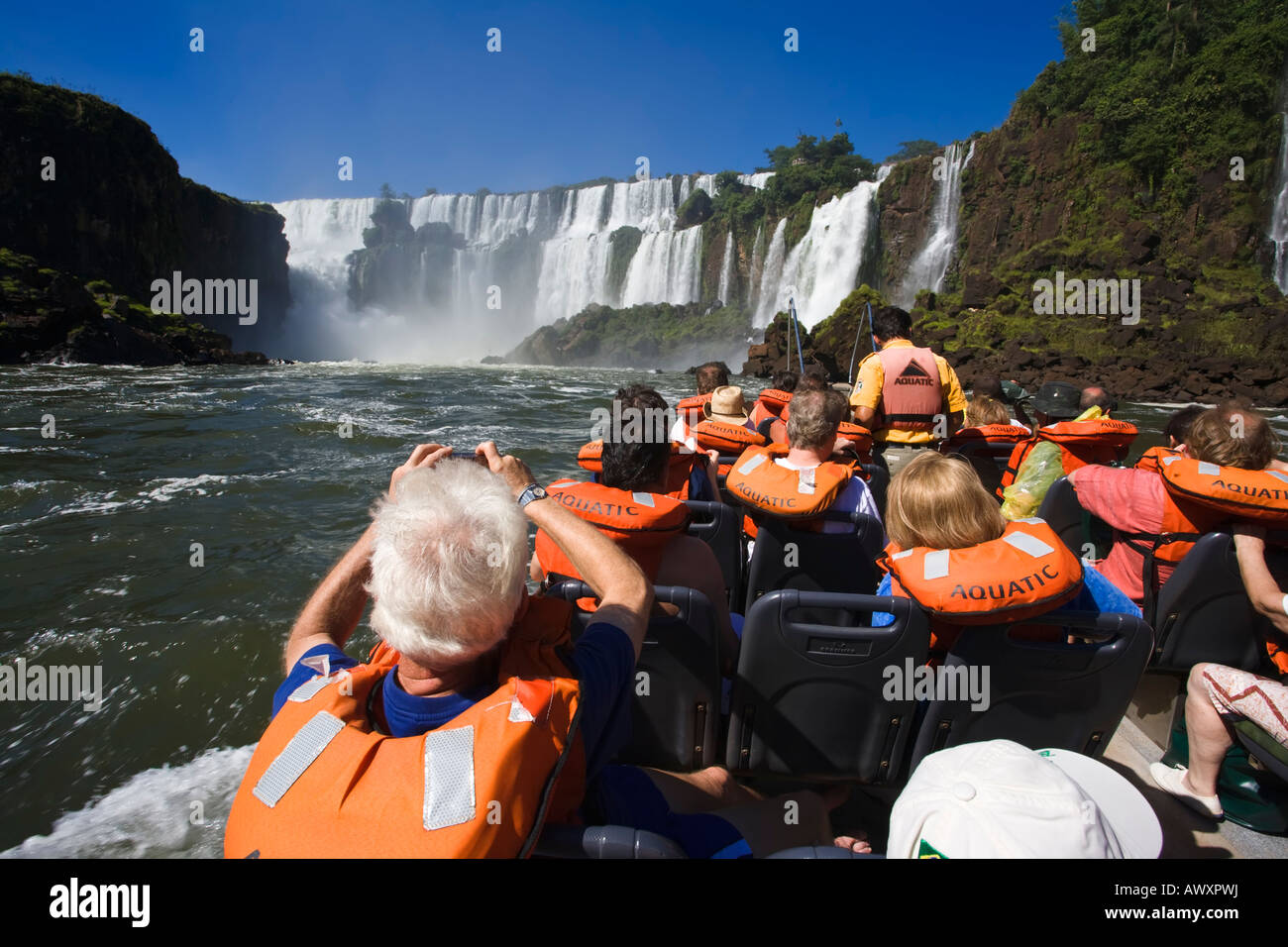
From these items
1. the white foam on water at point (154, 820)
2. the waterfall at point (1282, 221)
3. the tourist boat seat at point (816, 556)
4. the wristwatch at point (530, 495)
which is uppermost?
the waterfall at point (1282, 221)

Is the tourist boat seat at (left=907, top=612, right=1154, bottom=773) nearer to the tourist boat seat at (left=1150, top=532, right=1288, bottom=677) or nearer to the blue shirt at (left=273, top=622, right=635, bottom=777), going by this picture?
the tourist boat seat at (left=1150, top=532, right=1288, bottom=677)

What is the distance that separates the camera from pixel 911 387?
479cm

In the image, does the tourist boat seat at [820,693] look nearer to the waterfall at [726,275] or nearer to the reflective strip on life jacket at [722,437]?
the reflective strip on life jacket at [722,437]

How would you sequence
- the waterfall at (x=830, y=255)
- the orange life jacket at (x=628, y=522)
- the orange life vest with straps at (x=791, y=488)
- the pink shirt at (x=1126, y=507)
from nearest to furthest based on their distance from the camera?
the orange life jacket at (x=628, y=522), the pink shirt at (x=1126, y=507), the orange life vest with straps at (x=791, y=488), the waterfall at (x=830, y=255)

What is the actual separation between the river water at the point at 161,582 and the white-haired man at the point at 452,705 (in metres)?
2.09

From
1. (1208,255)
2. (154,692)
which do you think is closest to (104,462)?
(154,692)

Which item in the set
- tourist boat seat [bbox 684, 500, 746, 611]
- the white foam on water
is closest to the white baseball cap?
tourist boat seat [bbox 684, 500, 746, 611]

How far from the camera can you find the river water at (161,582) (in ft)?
9.77

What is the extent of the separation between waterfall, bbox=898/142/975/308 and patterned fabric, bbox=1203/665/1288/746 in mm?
43449

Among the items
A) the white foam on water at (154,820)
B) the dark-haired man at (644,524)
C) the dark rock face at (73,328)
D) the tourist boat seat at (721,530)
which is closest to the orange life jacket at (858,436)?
the tourist boat seat at (721,530)

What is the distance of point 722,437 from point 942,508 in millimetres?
3053

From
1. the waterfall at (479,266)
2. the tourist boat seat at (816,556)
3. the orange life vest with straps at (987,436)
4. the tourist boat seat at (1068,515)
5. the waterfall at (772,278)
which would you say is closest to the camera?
the tourist boat seat at (816,556)

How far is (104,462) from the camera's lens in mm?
9305

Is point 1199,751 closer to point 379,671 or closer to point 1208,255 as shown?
point 379,671
